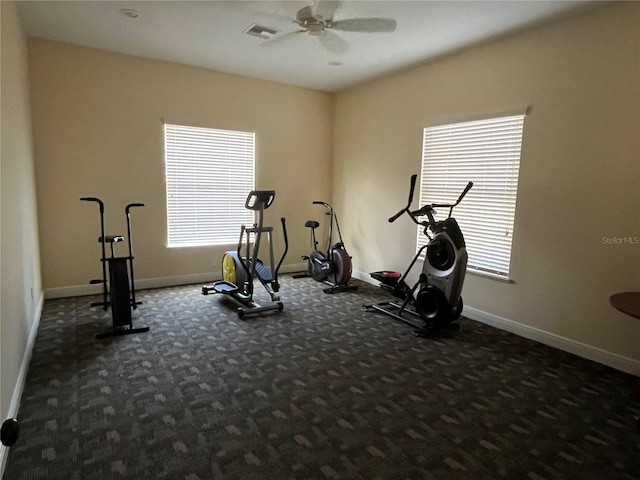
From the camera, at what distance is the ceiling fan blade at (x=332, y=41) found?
133 inches

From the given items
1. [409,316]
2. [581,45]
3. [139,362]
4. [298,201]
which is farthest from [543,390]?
[298,201]

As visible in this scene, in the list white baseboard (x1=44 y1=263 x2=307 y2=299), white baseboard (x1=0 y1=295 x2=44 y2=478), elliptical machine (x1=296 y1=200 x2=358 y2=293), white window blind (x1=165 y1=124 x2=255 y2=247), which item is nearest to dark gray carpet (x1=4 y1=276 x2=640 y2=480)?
white baseboard (x1=0 y1=295 x2=44 y2=478)

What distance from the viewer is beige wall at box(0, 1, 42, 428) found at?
2318 millimetres

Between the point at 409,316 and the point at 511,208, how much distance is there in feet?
5.05

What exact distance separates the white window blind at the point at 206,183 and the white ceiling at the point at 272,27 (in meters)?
0.98

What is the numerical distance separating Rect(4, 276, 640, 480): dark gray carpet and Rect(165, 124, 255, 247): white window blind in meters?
1.82

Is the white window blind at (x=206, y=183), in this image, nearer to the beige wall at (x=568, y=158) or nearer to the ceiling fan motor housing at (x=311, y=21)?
the ceiling fan motor housing at (x=311, y=21)

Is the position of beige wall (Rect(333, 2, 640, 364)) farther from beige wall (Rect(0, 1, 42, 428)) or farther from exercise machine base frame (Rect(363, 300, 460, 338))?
beige wall (Rect(0, 1, 42, 428))

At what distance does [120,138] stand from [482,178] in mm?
4295

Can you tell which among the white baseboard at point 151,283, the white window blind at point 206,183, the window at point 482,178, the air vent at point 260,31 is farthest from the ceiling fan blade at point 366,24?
the white baseboard at point 151,283

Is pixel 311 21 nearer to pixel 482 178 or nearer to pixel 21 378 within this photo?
pixel 482 178

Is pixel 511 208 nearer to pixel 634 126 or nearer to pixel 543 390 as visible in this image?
pixel 634 126

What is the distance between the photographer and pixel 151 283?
520 centimetres

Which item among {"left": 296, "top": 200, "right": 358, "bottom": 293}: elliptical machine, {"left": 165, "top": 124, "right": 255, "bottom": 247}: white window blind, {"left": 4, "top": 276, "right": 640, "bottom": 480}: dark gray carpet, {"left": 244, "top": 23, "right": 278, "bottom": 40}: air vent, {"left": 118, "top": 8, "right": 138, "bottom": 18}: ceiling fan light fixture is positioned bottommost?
{"left": 4, "top": 276, "right": 640, "bottom": 480}: dark gray carpet
